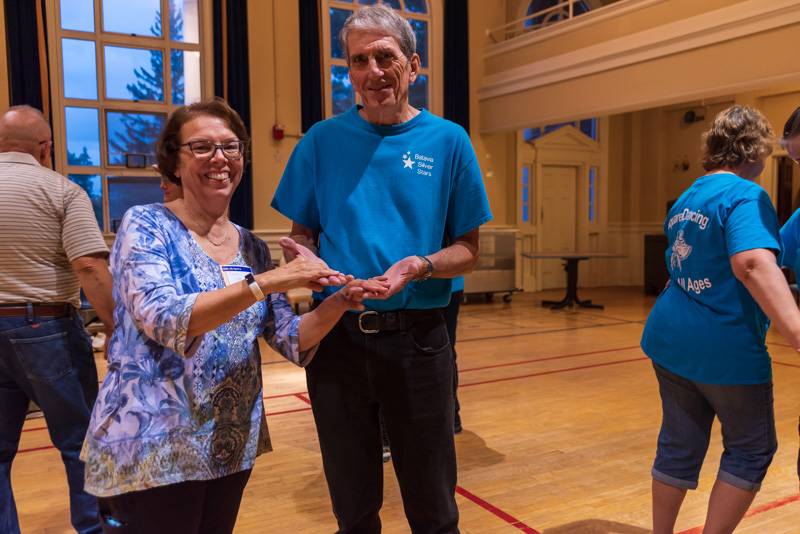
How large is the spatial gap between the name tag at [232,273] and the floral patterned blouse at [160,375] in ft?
0.05

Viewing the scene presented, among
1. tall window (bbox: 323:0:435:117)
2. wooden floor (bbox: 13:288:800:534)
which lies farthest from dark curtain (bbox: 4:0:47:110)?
wooden floor (bbox: 13:288:800:534)

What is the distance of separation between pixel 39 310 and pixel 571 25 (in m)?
7.91

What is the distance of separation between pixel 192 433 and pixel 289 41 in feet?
27.8

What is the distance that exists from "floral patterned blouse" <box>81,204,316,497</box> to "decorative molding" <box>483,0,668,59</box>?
7512 millimetres

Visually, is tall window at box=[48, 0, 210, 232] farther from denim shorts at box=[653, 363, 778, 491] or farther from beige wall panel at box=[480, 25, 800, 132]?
denim shorts at box=[653, 363, 778, 491]

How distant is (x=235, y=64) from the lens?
8.58m

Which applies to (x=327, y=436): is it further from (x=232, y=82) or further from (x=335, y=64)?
(x=335, y=64)

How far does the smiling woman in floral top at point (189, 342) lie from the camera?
4.27 ft

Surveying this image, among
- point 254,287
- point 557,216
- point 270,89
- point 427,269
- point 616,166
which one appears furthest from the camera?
point 616,166

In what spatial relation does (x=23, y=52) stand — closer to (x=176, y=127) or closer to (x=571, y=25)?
(x=571, y=25)

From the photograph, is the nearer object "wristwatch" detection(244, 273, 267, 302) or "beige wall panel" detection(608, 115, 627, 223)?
"wristwatch" detection(244, 273, 267, 302)

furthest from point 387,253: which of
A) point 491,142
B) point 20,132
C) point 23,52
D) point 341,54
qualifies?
point 491,142

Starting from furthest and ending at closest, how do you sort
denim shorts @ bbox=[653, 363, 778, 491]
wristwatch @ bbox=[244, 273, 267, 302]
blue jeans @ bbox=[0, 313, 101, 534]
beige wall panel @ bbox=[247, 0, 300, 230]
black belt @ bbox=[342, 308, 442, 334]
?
1. beige wall panel @ bbox=[247, 0, 300, 230]
2. blue jeans @ bbox=[0, 313, 101, 534]
3. denim shorts @ bbox=[653, 363, 778, 491]
4. black belt @ bbox=[342, 308, 442, 334]
5. wristwatch @ bbox=[244, 273, 267, 302]

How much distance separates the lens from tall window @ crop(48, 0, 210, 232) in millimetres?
8109
